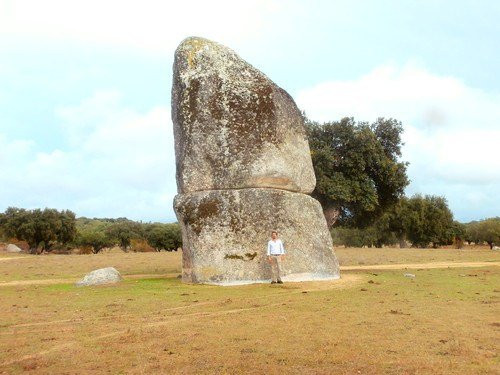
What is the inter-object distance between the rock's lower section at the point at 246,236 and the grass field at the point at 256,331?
6.45 feet

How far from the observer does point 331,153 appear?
1143 inches

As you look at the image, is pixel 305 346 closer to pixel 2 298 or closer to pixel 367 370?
pixel 367 370

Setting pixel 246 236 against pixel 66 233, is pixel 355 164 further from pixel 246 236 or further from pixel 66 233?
pixel 66 233

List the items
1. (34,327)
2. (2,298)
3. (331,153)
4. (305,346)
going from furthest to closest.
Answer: (331,153), (2,298), (34,327), (305,346)

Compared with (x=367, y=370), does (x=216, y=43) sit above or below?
above

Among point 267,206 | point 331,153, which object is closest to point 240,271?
point 267,206


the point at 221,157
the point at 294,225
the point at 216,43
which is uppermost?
the point at 216,43

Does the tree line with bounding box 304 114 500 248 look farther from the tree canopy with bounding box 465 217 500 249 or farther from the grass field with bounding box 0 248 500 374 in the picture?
the tree canopy with bounding box 465 217 500 249

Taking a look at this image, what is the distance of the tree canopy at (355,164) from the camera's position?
94.2 ft

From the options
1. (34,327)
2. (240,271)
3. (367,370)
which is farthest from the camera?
(240,271)

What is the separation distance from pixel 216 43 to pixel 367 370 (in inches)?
608

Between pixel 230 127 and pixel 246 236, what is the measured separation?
3.79 meters

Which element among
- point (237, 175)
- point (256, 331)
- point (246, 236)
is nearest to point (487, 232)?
point (237, 175)

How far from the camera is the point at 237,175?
1852 cm
